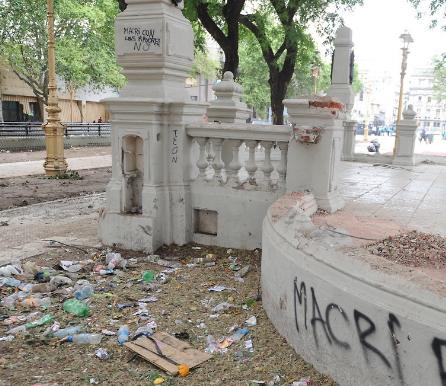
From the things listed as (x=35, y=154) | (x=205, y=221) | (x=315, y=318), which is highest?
(x=315, y=318)

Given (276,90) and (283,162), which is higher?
(276,90)

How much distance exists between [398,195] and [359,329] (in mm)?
4238

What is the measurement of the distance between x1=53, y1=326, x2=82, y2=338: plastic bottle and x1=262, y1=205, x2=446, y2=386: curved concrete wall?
1.63 metres

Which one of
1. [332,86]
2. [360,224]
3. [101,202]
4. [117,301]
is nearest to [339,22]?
[332,86]

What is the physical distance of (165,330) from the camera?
12.6 ft

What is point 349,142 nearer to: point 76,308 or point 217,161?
point 217,161

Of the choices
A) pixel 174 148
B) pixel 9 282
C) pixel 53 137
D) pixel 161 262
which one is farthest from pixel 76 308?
pixel 53 137

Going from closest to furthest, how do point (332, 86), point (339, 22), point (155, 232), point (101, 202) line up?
point (155, 232), point (101, 202), point (332, 86), point (339, 22)

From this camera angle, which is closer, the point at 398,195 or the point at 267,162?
the point at 267,162

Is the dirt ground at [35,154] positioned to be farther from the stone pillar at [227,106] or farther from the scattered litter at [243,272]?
the scattered litter at [243,272]

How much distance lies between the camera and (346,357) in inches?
107

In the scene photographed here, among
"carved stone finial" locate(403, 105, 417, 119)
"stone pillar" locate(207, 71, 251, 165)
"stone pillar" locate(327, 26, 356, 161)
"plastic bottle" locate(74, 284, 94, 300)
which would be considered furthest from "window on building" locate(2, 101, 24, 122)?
"plastic bottle" locate(74, 284, 94, 300)

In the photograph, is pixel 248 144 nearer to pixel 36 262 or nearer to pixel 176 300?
pixel 176 300

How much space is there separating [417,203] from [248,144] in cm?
→ 228
